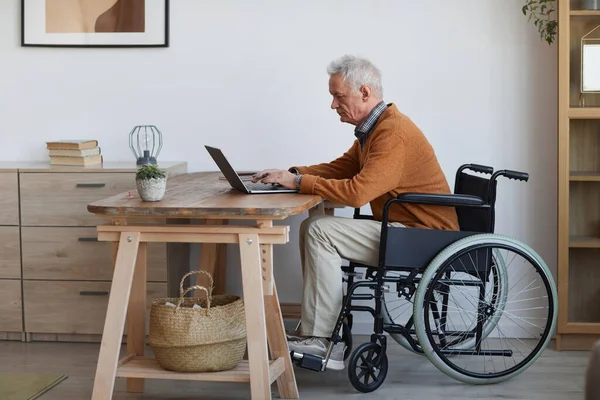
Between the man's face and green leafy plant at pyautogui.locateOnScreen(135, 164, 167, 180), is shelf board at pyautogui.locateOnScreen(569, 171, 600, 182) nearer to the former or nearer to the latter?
the man's face

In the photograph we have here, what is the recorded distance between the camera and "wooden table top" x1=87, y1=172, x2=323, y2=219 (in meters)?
2.66

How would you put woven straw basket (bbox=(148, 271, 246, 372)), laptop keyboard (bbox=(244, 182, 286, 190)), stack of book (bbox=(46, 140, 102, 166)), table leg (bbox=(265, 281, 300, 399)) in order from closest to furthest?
woven straw basket (bbox=(148, 271, 246, 372)), table leg (bbox=(265, 281, 300, 399)), laptop keyboard (bbox=(244, 182, 286, 190)), stack of book (bbox=(46, 140, 102, 166))

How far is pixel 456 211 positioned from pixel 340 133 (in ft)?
2.74

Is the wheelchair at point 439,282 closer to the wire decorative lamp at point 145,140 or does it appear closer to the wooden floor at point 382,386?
the wooden floor at point 382,386

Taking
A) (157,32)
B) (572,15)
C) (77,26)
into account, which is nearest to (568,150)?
(572,15)

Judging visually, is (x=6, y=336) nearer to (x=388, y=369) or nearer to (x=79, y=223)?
(x=79, y=223)

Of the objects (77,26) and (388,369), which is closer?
(388,369)

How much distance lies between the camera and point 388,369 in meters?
3.48

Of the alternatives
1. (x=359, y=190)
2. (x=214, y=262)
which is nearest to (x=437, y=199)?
(x=359, y=190)

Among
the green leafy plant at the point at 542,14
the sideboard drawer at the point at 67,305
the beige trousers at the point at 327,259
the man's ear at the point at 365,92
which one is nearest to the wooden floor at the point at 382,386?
the sideboard drawer at the point at 67,305

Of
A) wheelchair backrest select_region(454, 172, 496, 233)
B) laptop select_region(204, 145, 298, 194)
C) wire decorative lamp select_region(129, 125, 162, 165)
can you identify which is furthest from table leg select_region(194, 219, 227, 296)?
wheelchair backrest select_region(454, 172, 496, 233)

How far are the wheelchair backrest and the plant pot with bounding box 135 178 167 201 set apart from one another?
1.14 m

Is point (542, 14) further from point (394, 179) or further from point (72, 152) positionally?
point (72, 152)

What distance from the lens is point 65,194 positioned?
12.3 ft
